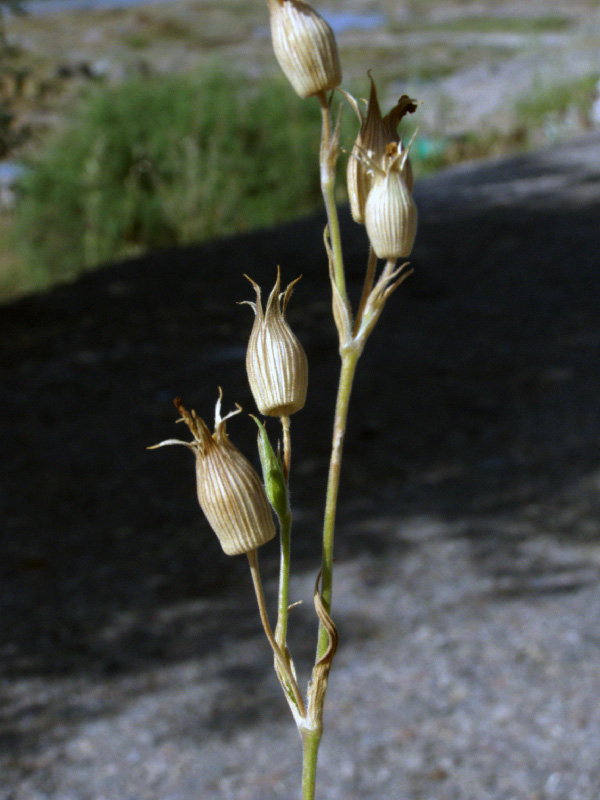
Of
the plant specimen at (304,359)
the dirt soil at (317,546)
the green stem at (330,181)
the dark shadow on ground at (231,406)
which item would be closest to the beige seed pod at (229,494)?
the plant specimen at (304,359)

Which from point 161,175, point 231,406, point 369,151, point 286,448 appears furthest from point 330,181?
point 161,175

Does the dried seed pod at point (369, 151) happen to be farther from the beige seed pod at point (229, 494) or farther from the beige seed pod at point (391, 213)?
the beige seed pod at point (229, 494)

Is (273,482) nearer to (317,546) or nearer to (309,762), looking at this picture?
(309,762)

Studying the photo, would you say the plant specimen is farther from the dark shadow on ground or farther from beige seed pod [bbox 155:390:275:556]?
the dark shadow on ground

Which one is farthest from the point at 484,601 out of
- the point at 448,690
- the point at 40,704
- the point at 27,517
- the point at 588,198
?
the point at 588,198

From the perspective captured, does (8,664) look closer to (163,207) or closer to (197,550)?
(197,550)

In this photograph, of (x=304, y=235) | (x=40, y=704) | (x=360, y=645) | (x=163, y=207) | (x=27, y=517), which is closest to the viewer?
(x=40, y=704)
